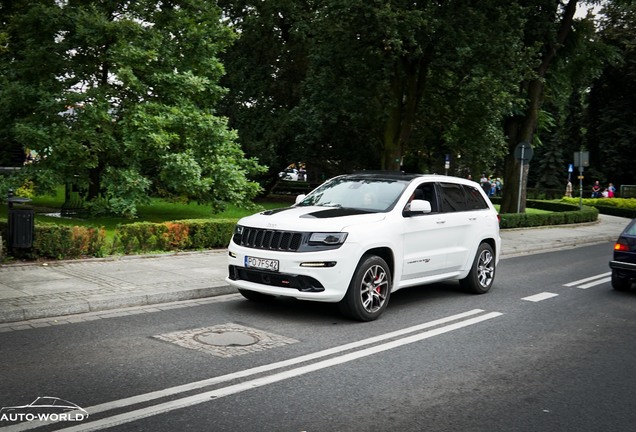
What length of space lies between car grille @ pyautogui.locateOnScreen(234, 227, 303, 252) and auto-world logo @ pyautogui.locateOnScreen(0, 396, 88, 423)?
3.45 meters

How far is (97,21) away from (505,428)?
54.3 ft

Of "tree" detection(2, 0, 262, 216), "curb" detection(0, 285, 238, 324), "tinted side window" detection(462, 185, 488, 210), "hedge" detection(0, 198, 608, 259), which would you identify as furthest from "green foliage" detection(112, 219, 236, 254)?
"tinted side window" detection(462, 185, 488, 210)

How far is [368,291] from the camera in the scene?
7910 mm

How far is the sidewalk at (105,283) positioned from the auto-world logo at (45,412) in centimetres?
275

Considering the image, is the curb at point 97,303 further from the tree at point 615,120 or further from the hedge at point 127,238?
the tree at point 615,120

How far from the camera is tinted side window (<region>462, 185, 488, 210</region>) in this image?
10.2 metres

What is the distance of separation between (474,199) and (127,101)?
38.5 feet

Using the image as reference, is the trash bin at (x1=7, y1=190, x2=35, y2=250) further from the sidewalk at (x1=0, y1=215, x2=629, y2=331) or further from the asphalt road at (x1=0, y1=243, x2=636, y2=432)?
the asphalt road at (x1=0, y1=243, x2=636, y2=432)

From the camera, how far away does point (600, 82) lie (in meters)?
55.3

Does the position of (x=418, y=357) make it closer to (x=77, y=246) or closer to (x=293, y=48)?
(x=77, y=246)

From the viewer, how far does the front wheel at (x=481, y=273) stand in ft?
33.3

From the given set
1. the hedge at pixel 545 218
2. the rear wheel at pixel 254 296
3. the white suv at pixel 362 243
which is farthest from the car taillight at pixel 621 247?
the hedge at pixel 545 218

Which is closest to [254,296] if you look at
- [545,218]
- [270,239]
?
[270,239]

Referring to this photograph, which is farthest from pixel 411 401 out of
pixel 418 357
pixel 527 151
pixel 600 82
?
pixel 600 82
